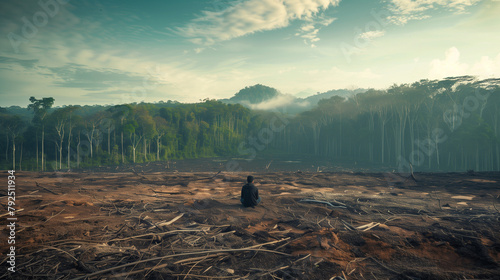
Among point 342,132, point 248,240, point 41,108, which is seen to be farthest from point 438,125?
point 41,108

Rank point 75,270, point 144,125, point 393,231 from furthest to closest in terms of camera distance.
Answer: point 144,125, point 393,231, point 75,270

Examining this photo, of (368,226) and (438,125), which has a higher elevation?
(438,125)

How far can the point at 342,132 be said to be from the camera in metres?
63.3

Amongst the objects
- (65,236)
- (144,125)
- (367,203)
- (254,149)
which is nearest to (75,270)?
(65,236)

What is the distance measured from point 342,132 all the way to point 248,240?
6365 cm

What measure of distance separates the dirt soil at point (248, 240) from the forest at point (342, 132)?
35.1m

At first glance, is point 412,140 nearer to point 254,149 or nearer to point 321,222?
point 321,222

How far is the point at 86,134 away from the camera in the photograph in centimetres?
4734

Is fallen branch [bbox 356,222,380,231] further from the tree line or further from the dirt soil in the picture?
the tree line

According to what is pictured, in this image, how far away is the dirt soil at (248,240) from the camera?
3.85 meters

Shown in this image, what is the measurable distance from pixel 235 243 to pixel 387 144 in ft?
169

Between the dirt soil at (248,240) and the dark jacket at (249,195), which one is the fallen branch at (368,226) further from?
the dark jacket at (249,195)
